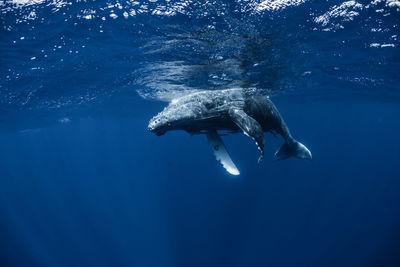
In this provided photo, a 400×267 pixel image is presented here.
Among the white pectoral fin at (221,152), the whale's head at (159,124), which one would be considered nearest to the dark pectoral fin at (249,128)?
the white pectoral fin at (221,152)

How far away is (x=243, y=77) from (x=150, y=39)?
20.5ft

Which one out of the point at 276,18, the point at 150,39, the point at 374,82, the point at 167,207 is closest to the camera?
the point at 276,18

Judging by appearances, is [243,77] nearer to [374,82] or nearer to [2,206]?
[374,82]

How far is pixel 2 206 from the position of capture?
49906 millimetres

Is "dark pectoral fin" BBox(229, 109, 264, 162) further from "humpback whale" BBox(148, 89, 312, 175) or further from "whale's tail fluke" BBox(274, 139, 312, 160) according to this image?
"whale's tail fluke" BBox(274, 139, 312, 160)

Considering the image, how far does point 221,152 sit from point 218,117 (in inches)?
28.5

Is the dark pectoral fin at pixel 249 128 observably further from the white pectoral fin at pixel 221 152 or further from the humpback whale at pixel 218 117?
the white pectoral fin at pixel 221 152

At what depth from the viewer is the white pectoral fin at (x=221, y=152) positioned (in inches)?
187

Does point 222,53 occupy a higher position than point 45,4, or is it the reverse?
point 45,4

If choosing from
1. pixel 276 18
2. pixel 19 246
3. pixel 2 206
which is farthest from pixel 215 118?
pixel 2 206

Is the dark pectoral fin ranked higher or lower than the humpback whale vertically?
higher

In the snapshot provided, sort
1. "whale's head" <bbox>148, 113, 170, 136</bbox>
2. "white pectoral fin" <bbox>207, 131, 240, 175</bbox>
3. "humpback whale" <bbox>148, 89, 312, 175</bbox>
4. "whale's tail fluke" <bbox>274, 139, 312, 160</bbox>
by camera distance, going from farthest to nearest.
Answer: "whale's tail fluke" <bbox>274, 139, 312, 160</bbox>, "white pectoral fin" <bbox>207, 131, 240, 175</bbox>, "whale's head" <bbox>148, 113, 170, 136</bbox>, "humpback whale" <bbox>148, 89, 312, 175</bbox>

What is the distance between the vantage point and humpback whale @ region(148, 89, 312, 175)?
4.25 meters

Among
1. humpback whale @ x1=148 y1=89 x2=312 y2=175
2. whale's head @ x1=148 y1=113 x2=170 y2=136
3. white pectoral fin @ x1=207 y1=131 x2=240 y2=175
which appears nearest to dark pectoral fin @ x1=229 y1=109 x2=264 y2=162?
humpback whale @ x1=148 y1=89 x2=312 y2=175
